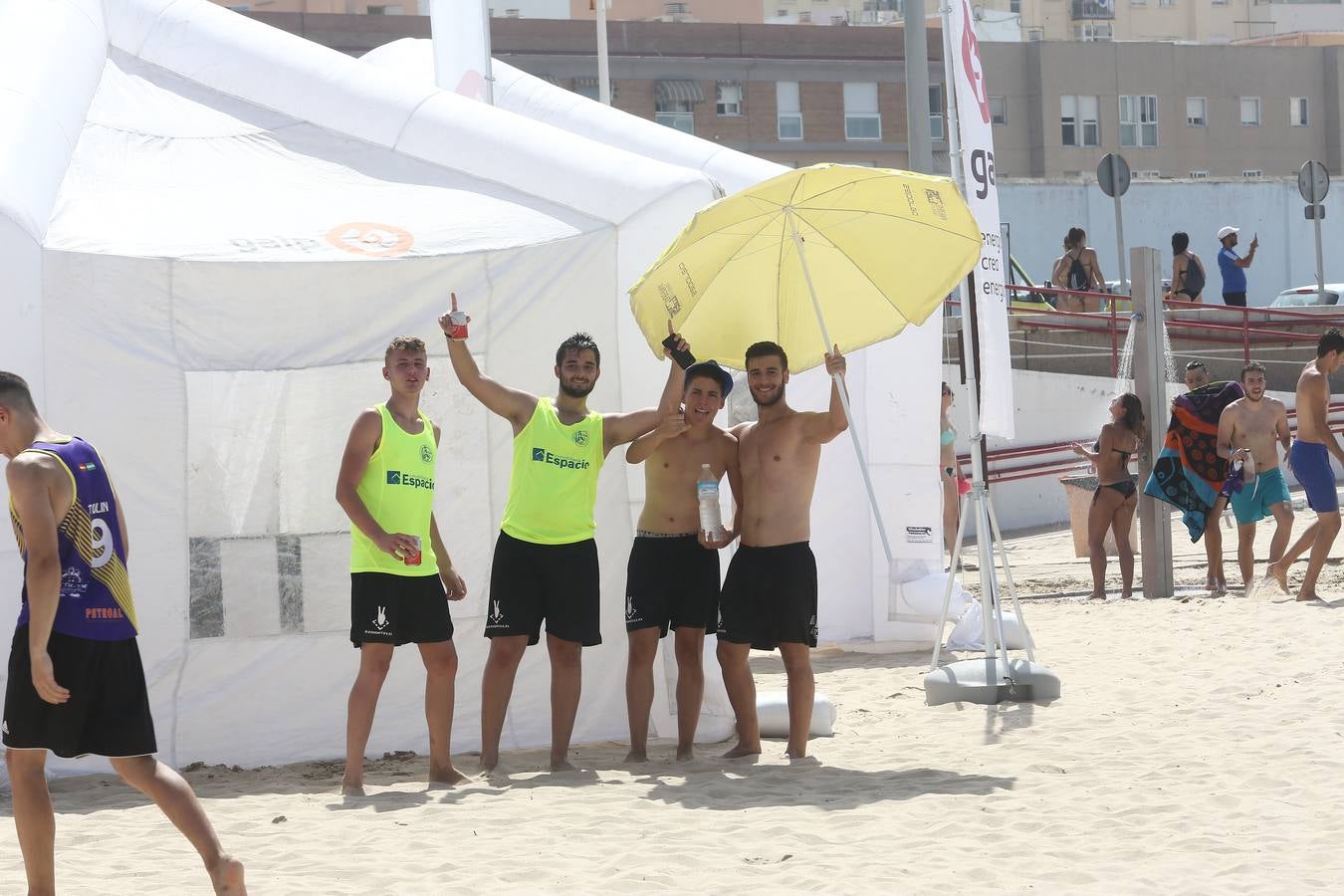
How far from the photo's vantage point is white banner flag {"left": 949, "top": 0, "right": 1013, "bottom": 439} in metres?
7.86

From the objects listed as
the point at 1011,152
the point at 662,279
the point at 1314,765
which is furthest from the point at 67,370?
the point at 1011,152

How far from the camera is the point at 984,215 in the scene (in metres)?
7.90

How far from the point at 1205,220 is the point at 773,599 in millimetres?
33215

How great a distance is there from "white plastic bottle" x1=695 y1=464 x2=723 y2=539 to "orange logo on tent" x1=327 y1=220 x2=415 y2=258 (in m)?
1.67

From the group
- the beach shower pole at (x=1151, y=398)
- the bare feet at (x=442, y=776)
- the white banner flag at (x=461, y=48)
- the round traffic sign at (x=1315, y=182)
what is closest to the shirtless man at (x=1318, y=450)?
the beach shower pole at (x=1151, y=398)

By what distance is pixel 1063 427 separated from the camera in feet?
65.5

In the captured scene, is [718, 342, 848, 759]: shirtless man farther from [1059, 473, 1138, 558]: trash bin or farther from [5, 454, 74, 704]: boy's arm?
[1059, 473, 1138, 558]: trash bin

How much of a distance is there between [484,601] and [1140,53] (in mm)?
46726

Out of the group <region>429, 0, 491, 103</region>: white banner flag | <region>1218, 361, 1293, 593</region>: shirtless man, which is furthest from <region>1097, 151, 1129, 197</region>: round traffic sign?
<region>429, 0, 491, 103</region>: white banner flag

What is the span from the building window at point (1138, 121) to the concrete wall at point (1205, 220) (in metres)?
12.7

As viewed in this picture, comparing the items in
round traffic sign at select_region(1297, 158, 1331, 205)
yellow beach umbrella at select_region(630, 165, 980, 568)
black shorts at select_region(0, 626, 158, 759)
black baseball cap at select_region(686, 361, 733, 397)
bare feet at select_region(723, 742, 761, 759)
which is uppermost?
round traffic sign at select_region(1297, 158, 1331, 205)

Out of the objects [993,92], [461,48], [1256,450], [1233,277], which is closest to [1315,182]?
[1233,277]

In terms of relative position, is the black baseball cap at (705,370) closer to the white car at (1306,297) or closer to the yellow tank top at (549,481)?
the yellow tank top at (549,481)

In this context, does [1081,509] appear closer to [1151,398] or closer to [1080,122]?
[1151,398]
